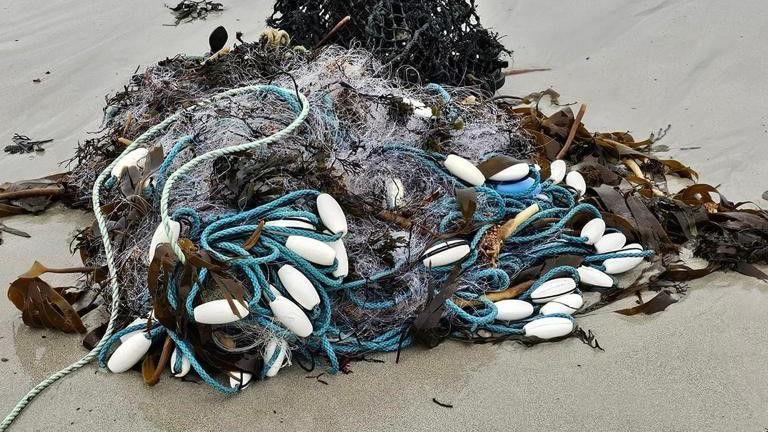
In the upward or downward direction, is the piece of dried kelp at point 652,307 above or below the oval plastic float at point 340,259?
below

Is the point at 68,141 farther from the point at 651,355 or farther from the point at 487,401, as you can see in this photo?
the point at 651,355

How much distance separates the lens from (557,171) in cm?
285

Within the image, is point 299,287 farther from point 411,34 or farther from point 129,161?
point 411,34

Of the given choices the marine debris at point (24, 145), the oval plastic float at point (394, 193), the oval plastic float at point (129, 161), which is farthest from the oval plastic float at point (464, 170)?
the marine debris at point (24, 145)

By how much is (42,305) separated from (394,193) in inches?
49.3

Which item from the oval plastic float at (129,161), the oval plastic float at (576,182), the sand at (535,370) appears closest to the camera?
the sand at (535,370)

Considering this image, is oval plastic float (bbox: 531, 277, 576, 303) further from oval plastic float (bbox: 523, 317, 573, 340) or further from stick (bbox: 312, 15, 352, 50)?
stick (bbox: 312, 15, 352, 50)

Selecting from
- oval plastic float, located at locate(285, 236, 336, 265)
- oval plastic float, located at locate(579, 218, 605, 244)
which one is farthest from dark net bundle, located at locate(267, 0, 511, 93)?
oval plastic float, located at locate(285, 236, 336, 265)

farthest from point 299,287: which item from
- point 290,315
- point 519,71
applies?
point 519,71

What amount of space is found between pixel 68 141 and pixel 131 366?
2.11 meters

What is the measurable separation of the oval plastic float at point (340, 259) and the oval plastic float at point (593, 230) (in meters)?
0.97

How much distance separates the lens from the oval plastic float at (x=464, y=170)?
2.57m

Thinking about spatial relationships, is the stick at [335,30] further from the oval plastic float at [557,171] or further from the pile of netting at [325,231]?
the oval plastic float at [557,171]

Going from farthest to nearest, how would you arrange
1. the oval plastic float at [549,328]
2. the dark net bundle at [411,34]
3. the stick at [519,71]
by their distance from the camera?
the stick at [519,71]
the dark net bundle at [411,34]
the oval plastic float at [549,328]
